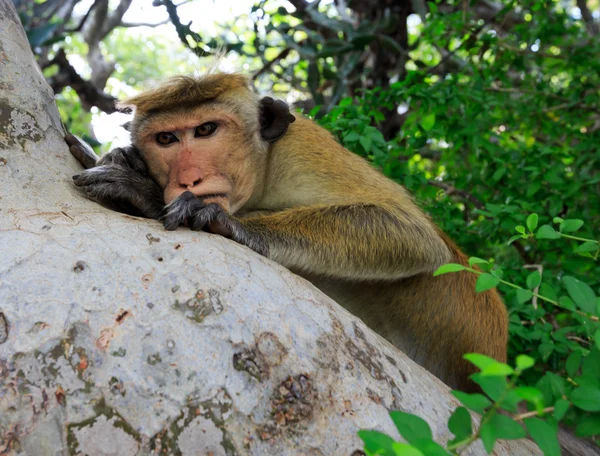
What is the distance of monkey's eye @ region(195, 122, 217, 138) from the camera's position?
347cm

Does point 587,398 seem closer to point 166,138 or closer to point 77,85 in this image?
point 166,138

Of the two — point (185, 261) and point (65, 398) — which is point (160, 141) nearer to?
point (185, 261)

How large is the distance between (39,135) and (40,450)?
1525 millimetres

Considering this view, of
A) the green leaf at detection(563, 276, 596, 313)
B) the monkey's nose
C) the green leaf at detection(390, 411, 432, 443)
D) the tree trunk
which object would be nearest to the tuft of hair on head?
the monkey's nose

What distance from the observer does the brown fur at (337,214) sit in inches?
130

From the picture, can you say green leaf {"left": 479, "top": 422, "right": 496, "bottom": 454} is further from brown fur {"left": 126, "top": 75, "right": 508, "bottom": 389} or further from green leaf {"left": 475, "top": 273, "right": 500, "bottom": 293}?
brown fur {"left": 126, "top": 75, "right": 508, "bottom": 389}

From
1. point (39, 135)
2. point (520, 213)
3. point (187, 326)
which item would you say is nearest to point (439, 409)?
point (187, 326)

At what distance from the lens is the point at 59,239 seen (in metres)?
2.08

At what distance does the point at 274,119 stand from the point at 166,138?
2.19 ft

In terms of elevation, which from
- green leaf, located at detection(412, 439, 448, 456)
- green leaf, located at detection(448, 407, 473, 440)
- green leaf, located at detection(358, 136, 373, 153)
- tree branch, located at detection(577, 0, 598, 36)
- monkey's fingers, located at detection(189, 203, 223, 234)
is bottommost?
monkey's fingers, located at detection(189, 203, 223, 234)

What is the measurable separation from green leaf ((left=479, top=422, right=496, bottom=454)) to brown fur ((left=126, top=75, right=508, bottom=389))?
6.03 feet

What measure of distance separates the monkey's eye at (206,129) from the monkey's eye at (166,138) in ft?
0.42

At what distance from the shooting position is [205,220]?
265 cm

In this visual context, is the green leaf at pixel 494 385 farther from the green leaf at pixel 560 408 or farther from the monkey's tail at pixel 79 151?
the monkey's tail at pixel 79 151
